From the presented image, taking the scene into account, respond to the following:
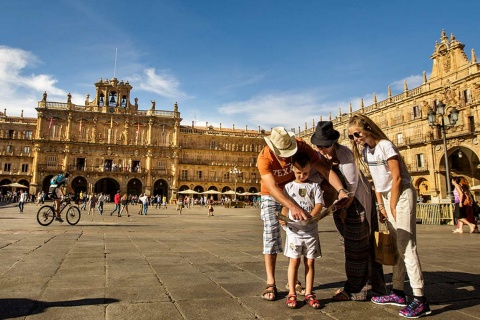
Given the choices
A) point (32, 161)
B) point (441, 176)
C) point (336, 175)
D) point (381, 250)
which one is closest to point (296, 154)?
point (336, 175)

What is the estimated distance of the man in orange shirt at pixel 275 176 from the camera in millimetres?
2902

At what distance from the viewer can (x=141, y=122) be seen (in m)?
47.5

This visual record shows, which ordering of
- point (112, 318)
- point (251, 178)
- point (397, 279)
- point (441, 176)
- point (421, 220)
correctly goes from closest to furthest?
point (112, 318) < point (397, 279) < point (421, 220) < point (441, 176) < point (251, 178)

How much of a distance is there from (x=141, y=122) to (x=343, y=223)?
47160 mm

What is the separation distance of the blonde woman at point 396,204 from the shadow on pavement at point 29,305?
2363 mm

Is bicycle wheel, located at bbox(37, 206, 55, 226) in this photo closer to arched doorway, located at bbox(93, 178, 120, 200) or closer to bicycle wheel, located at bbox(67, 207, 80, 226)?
bicycle wheel, located at bbox(67, 207, 80, 226)

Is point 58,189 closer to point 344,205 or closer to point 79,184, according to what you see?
point 344,205

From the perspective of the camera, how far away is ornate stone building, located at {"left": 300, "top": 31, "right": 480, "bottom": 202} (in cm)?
2717

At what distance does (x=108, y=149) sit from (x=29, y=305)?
1815 inches

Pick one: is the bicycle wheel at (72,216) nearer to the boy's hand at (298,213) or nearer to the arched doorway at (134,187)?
the boy's hand at (298,213)

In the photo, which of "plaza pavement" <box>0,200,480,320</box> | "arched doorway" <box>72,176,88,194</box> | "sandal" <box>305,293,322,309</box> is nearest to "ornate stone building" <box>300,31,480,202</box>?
"plaza pavement" <box>0,200,480,320</box>

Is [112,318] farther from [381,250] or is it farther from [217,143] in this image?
[217,143]

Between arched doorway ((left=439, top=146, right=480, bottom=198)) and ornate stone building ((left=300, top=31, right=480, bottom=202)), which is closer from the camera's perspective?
ornate stone building ((left=300, top=31, right=480, bottom=202))

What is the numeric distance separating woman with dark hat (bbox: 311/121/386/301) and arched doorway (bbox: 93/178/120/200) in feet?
151
